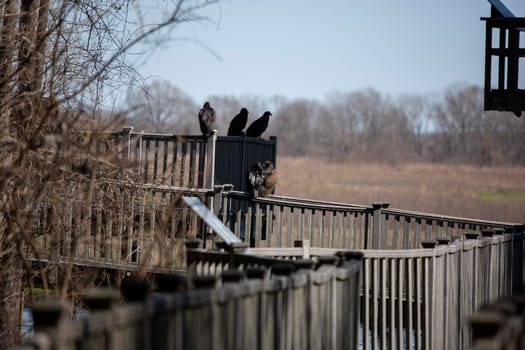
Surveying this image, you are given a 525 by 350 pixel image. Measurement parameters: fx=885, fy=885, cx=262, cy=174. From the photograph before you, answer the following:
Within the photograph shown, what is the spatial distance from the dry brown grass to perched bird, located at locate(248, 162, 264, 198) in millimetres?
28990

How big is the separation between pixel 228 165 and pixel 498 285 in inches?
295

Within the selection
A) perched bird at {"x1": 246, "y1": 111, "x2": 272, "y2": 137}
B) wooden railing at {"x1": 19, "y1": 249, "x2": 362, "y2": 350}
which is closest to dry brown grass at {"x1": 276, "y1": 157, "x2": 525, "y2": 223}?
perched bird at {"x1": 246, "y1": 111, "x2": 272, "y2": 137}

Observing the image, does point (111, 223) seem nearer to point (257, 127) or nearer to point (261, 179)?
point (261, 179)

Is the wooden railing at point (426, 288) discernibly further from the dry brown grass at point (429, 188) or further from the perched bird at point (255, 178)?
the dry brown grass at point (429, 188)

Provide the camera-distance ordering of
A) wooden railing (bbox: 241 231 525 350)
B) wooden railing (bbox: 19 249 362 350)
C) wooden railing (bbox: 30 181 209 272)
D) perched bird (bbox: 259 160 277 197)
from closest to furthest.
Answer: wooden railing (bbox: 19 249 362 350) → wooden railing (bbox: 241 231 525 350) → wooden railing (bbox: 30 181 209 272) → perched bird (bbox: 259 160 277 197)

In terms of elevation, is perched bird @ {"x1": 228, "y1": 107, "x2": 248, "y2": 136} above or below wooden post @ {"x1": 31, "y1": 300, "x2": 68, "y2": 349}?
above

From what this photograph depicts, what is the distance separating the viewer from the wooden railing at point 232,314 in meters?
2.84

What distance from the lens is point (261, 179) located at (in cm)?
1530

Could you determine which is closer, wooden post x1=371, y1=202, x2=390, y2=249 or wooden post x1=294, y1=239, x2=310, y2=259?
wooden post x1=294, y1=239, x2=310, y2=259

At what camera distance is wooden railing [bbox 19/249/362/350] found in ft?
9.33

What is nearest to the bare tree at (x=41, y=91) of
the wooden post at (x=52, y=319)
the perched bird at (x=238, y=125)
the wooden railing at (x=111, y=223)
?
the wooden railing at (x=111, y=223)

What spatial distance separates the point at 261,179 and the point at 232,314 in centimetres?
1135

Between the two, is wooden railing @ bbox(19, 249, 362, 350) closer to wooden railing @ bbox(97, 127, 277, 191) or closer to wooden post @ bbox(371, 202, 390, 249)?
wooden post @ bbox(371, 202, 390, 249)

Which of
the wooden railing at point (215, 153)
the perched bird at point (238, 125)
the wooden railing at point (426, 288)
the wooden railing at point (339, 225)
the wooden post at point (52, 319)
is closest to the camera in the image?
the wooden post at point (52, 319)
